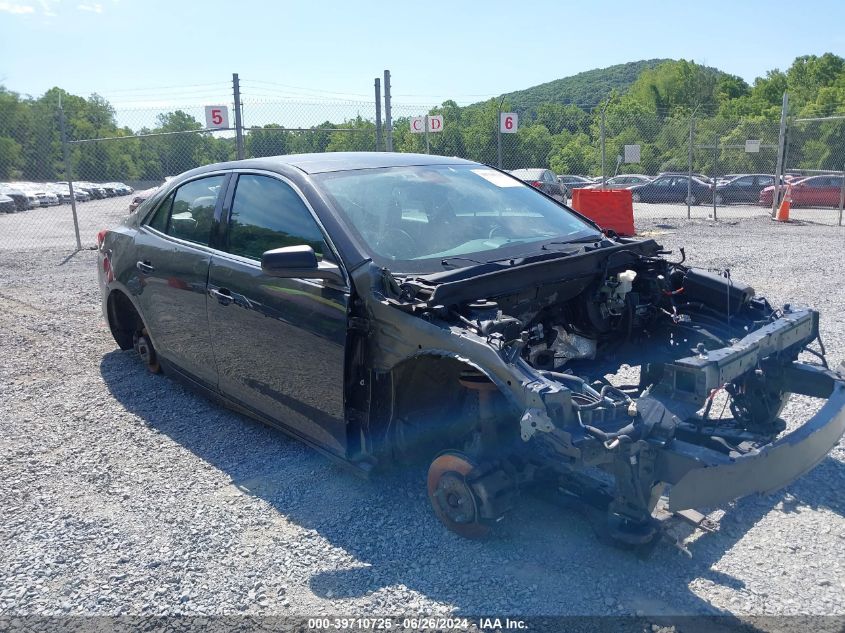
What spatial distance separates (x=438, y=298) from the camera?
123 inches

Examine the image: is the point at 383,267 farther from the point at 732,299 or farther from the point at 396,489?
the point at 732,299

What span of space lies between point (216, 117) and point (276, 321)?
10336 millimetres

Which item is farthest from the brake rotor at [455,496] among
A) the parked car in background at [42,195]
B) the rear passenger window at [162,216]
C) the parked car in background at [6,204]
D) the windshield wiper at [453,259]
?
the parked car in background at [42,195]

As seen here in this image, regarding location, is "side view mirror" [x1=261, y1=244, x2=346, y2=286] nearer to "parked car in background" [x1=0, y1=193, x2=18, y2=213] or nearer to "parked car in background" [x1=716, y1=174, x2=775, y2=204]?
"parked car in background" [x1=716, y1=174, x2=775, y2=204]

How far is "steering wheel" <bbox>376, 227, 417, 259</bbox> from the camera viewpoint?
11.8ft

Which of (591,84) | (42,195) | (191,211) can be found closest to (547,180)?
(191,211)

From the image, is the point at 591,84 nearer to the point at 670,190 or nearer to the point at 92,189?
the point at 92,189

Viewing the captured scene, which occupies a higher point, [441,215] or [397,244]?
[441,215]

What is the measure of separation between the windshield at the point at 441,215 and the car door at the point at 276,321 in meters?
0.27

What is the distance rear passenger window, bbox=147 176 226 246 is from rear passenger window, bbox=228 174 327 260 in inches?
10.5

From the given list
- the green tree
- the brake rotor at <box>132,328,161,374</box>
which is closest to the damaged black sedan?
the brake rotor at <box>132,328,161,374</box>

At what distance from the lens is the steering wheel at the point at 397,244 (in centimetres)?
360

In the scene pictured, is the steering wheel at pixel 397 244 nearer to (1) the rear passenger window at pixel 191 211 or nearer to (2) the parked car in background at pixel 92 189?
(1) the rear passenger window at pixel 191 211

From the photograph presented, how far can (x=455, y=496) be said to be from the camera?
10.5 ft
